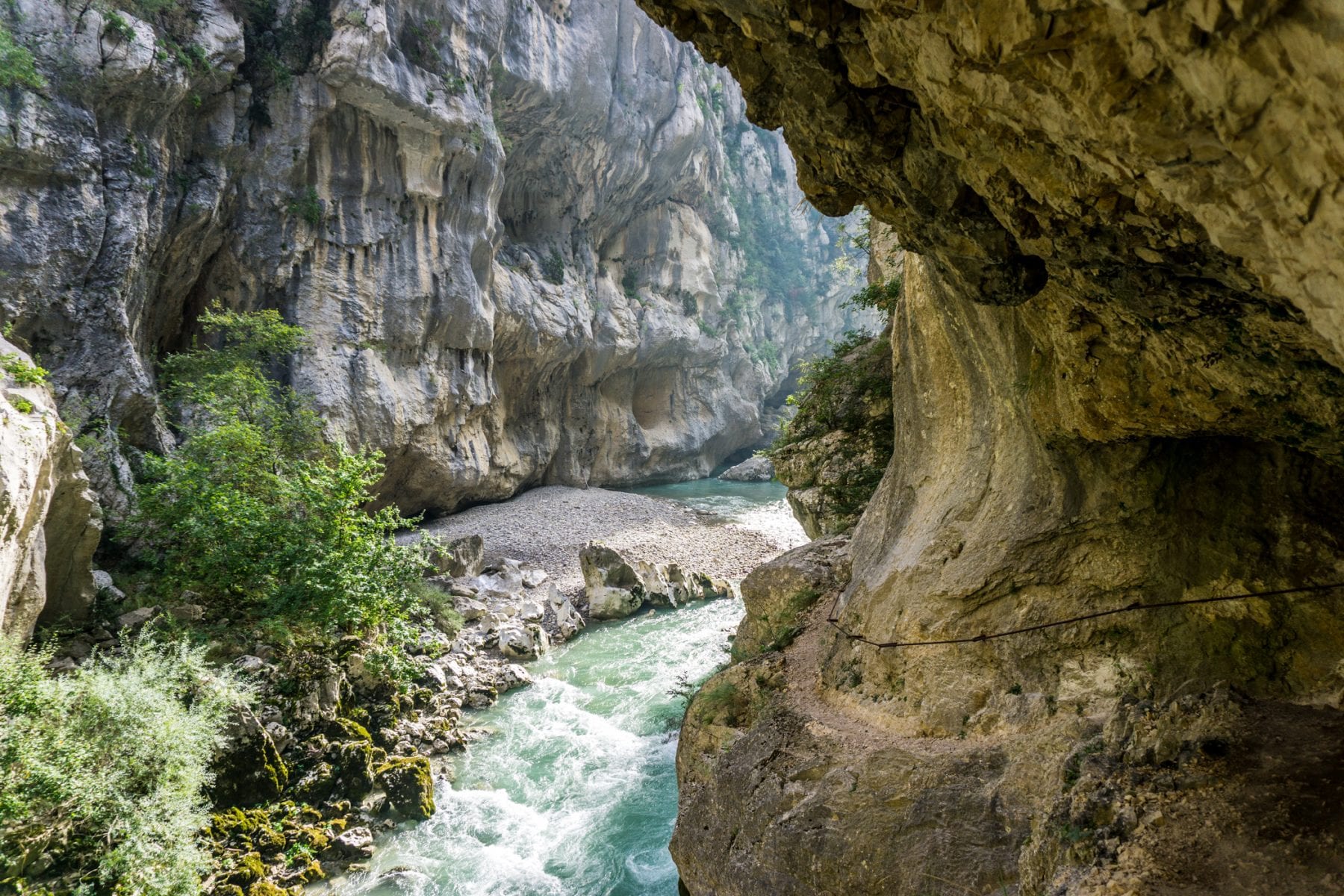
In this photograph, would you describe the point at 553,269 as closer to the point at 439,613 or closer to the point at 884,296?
the point at 439,613

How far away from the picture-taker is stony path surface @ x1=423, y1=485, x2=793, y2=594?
22656 mm

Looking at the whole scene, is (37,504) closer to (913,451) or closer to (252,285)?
(913,451)

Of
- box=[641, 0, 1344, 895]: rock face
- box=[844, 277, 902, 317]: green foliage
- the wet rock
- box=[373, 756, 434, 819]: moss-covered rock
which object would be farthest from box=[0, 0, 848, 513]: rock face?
box=[844, 277, 902, 317]: green foliage

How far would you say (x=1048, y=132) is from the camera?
2.92 m

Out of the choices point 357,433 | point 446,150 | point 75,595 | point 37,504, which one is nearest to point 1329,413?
point 37,504

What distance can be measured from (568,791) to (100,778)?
20.3 ft

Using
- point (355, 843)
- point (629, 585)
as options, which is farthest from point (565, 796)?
point (629, 585)

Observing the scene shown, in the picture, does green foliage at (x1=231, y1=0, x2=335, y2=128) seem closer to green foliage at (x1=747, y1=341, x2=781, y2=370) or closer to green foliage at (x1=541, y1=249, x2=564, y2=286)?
green foliage at (x1=541, y1=249, x2=564, y2=286)

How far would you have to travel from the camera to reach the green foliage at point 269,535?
37.2 feet

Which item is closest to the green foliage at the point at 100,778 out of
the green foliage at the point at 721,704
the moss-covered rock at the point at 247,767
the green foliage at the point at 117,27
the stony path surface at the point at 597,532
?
the moss-covered rock at the point at 247,767

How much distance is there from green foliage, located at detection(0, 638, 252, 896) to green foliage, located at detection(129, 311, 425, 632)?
3.14 metres

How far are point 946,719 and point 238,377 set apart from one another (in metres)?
16.6

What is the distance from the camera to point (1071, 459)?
578 centimetres

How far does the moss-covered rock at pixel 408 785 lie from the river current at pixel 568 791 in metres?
0.25
